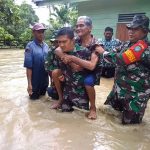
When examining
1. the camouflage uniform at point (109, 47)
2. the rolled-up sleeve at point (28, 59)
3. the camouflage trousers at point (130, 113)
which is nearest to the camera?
the camouflage trousers at point (130, 113)

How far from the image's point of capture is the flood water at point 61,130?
12.3ft

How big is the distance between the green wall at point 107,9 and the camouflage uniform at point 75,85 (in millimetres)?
5133

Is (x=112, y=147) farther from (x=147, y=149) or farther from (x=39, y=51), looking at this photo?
(x=39, y=51)

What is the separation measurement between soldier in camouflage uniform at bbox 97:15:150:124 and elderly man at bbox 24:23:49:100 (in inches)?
56.1

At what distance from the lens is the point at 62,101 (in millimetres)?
5121

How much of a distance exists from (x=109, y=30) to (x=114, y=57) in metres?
4.35

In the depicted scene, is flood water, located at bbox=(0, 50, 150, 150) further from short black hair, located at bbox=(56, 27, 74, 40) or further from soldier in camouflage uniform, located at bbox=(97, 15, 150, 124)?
short black hair, located at bbox=(56, 27, 74, 40)

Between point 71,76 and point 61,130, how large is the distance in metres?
1.00

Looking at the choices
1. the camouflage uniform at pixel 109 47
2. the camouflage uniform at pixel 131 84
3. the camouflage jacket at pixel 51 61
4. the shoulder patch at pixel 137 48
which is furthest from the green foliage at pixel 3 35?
the shoulder patch at pixel 137 48

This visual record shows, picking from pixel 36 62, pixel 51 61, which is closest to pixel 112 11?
pixel 36 62

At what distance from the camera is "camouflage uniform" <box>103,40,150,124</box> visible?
4.32 meters

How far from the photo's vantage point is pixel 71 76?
483 centimetres

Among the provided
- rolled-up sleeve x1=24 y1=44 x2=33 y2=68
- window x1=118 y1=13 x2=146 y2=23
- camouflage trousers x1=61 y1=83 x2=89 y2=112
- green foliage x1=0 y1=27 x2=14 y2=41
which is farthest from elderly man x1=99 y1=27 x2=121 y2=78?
green foliage x1=0 y1=27 x2=14 y2=41

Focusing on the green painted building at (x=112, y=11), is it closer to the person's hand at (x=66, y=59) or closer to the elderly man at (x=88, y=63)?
the elderly man at (x=88, y=63)
